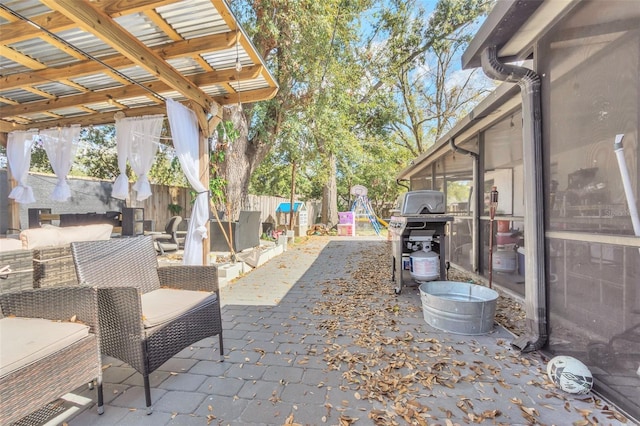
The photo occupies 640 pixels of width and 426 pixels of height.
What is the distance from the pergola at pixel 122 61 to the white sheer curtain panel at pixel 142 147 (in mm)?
318

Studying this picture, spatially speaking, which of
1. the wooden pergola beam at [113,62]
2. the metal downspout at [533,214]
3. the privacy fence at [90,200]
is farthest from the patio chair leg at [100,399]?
the privacy fence at [90,200]

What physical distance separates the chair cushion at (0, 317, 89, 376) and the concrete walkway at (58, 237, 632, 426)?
55 cm

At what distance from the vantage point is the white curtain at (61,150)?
5305 millimetres

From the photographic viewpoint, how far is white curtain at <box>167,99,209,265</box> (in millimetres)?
4023

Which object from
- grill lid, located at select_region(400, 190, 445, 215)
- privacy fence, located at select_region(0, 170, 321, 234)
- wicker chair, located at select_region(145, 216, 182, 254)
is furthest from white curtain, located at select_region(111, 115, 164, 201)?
grill lid, located at select_region(400, 190, 445, 215)

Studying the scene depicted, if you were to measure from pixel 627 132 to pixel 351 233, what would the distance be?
10644 millimetres

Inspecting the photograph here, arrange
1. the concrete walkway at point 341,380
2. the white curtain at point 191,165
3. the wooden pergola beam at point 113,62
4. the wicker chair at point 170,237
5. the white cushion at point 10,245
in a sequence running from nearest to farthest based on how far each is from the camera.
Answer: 1. the concrete walkway at point 341,380
2. the white cushion at point 10,245
3. the wooden pergola beam at point 113,62
4. the white curtain at point 191,165
5. the wicker chair at point 170,237

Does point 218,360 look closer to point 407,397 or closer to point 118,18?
point 407,397

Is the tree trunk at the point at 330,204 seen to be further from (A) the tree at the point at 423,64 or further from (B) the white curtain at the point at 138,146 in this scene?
(B) the white curtain at the point at 138,146

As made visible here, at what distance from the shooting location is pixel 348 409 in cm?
175

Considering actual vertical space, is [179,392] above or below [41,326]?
below

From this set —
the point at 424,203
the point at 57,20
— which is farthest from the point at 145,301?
the point at 424,203

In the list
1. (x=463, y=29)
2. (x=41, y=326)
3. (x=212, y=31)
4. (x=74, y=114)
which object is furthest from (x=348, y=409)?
(x=463, y=29)

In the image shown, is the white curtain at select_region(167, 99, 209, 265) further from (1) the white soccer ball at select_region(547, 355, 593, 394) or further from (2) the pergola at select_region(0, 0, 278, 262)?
(1) the white soccer ball at select_region(547, 355, 593, 394)
